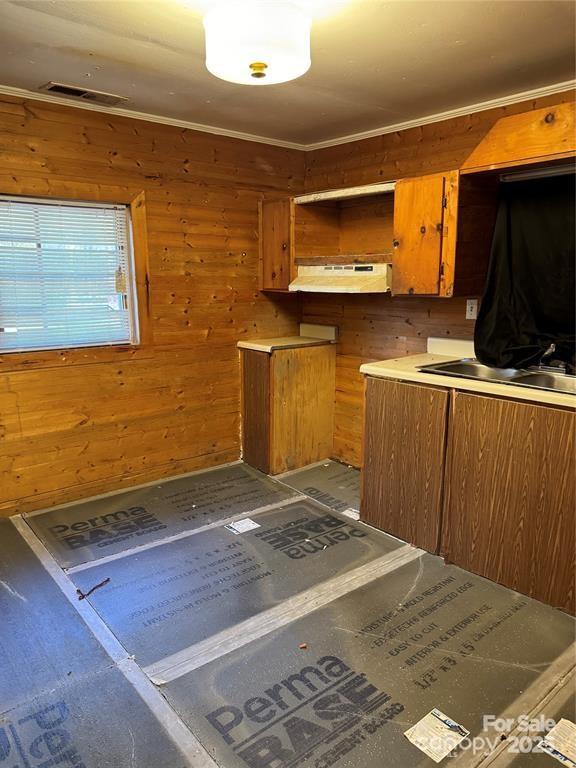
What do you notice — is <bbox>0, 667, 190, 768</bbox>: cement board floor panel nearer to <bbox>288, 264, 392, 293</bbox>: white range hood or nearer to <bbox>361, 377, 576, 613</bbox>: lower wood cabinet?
<bbox>361, 377, 576, 613</bbox>: lower wood cabinet

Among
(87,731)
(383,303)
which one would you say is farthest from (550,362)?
(87,731)

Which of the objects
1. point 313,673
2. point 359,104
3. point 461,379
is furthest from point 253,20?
point 313,673

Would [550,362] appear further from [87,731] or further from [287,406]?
[87,731]

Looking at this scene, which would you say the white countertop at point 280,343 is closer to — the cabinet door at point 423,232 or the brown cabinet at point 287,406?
the brown cabinet at point 287,406

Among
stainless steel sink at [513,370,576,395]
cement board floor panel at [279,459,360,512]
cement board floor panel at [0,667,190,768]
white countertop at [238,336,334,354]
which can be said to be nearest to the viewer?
cement board floor panel at [0,667,190,768]

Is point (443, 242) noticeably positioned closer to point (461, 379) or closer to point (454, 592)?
point (461, 379)

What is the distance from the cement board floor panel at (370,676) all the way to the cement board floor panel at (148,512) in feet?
3.55

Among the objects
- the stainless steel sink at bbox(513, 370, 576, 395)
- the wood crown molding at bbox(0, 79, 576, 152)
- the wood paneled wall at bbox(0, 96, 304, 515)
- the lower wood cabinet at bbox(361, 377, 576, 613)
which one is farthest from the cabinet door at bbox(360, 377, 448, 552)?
the wood crown molding at bbox(0, 79, 576, 152)

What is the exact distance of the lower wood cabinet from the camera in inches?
86.2

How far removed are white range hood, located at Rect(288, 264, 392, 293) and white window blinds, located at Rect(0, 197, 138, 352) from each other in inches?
45.9

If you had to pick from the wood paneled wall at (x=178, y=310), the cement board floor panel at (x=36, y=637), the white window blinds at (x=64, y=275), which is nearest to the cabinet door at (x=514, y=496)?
the wood paneled wall at (x=178, y=310)

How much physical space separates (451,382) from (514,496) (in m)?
→ 0.58

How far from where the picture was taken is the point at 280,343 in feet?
12.4

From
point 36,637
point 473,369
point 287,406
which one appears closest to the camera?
point 36,637
